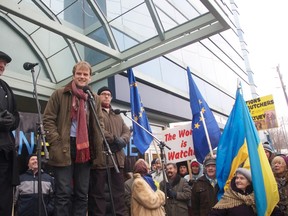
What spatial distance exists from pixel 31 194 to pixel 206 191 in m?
2.77

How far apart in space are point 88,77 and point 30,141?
3.76 meters

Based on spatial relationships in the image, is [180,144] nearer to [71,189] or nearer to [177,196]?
[177,196]

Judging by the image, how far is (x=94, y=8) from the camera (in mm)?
7262

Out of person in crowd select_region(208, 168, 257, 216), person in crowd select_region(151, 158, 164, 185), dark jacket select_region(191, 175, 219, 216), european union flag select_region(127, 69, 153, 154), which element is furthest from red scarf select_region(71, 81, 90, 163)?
european union flag select_region(127, 69, 153, 154)

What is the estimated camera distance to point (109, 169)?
3.43m

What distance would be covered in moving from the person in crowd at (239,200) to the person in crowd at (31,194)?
8.36 feet

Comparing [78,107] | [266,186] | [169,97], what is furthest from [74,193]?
[169,97]

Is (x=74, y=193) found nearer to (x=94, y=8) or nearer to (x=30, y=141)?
(x=30, y=141)

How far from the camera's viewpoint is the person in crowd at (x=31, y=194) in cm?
445

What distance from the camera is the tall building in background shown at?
224 inches

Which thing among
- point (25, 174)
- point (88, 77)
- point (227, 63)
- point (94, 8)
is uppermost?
point (227, 63)

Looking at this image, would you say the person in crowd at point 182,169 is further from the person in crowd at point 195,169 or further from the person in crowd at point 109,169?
the person in crowd at point 109,169

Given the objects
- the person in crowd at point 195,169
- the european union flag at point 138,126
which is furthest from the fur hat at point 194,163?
the european union flag at point 138,126

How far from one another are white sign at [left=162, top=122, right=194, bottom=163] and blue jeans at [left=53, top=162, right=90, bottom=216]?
10.5 ft
